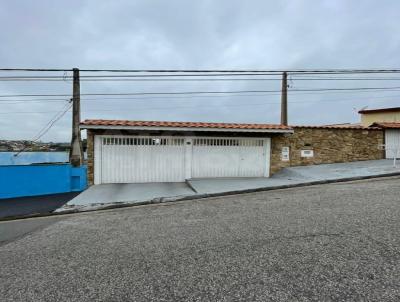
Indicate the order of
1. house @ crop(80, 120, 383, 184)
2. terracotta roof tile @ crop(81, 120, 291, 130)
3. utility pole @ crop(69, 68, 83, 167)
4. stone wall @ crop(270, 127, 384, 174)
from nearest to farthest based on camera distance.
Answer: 1. terracotta roof tile @ crop(81, 120, 291, 130)
2. house @ crop(80, 120, 383, 184)
3. utility pole @ crop(69, 68, 83, 167)
4. stone wall @ crop(270, 127, 384, 174)

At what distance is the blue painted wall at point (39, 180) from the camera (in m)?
10.7

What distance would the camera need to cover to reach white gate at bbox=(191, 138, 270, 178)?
1220 cm

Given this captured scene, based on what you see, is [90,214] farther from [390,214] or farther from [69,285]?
[390,214]

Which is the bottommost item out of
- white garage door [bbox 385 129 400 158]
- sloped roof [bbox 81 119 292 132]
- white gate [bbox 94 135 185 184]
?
white gate [bbox 94 135 185 184]

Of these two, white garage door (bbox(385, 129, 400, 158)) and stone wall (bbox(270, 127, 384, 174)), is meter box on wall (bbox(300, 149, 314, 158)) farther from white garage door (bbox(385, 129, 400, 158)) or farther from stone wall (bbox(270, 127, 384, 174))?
white garage door (bbox(385, 129, 400, 158))

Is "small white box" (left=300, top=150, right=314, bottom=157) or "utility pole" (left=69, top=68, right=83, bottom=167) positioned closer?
"utility pole" (left=69, top=68, right=83, bottom=167)

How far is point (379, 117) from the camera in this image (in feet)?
77.0

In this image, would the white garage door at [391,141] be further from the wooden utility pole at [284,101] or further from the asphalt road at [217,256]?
the asphalt road at [217,256]

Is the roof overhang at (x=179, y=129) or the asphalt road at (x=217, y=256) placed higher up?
the roof overhang at (x=179, y=129)

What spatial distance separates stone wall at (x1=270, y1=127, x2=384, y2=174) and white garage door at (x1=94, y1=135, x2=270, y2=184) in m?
0.83

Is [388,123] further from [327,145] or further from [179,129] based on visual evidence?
[179,129]

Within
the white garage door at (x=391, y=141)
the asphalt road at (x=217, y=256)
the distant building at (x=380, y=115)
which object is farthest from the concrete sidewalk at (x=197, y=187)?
the distant building at (x=380, y=115)

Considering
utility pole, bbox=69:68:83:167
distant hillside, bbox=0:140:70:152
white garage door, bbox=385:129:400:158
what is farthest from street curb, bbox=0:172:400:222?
distant hillside, bbox=0:140:70:152

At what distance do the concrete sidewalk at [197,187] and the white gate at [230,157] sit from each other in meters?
0.72
